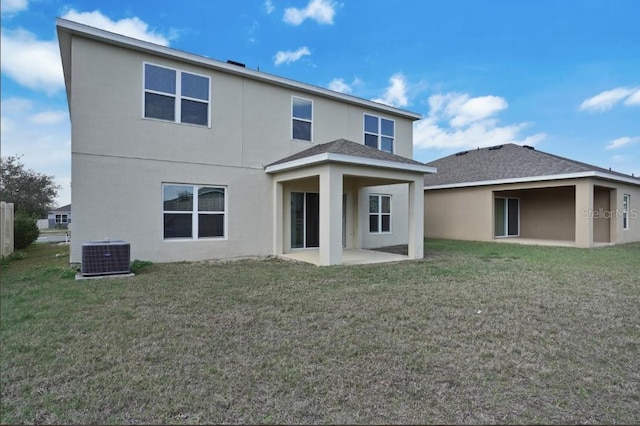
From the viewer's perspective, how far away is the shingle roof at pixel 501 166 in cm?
1545

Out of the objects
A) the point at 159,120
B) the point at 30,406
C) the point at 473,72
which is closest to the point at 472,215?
the point at 473,72

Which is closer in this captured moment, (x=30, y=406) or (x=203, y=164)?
(x=30, y=406)

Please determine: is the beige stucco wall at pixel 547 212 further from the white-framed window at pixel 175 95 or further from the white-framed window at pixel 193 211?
the white-framed window at pixel 175 95

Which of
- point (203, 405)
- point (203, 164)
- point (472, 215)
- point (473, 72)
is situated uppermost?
point (473, 72)

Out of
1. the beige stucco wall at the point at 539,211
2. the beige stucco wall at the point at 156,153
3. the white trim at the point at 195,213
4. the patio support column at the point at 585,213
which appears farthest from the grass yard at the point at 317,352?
the beige stucco wall at the point at 539,211

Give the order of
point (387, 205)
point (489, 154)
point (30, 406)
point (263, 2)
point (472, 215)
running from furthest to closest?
point (489, 154), point (472, 215), point (387, 205), point (263, 2), point (30, 406)

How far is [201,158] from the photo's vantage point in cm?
1006

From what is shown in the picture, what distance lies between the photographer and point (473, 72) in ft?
48.5

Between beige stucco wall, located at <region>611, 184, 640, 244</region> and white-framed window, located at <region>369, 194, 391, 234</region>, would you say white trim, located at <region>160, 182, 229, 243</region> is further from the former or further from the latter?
beige stucco wall, located at <region>611, 184, 640, 244</region>

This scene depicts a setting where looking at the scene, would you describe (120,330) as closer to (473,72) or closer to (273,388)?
(273,388)

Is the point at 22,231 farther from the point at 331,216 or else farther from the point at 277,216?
the point at 331,216

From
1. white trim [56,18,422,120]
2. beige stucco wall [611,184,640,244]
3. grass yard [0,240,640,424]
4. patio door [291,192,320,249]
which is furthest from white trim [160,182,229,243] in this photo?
beige stucco wall [611,184,640,244]

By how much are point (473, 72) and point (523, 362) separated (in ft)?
46.7

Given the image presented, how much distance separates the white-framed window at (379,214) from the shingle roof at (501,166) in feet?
18.9
